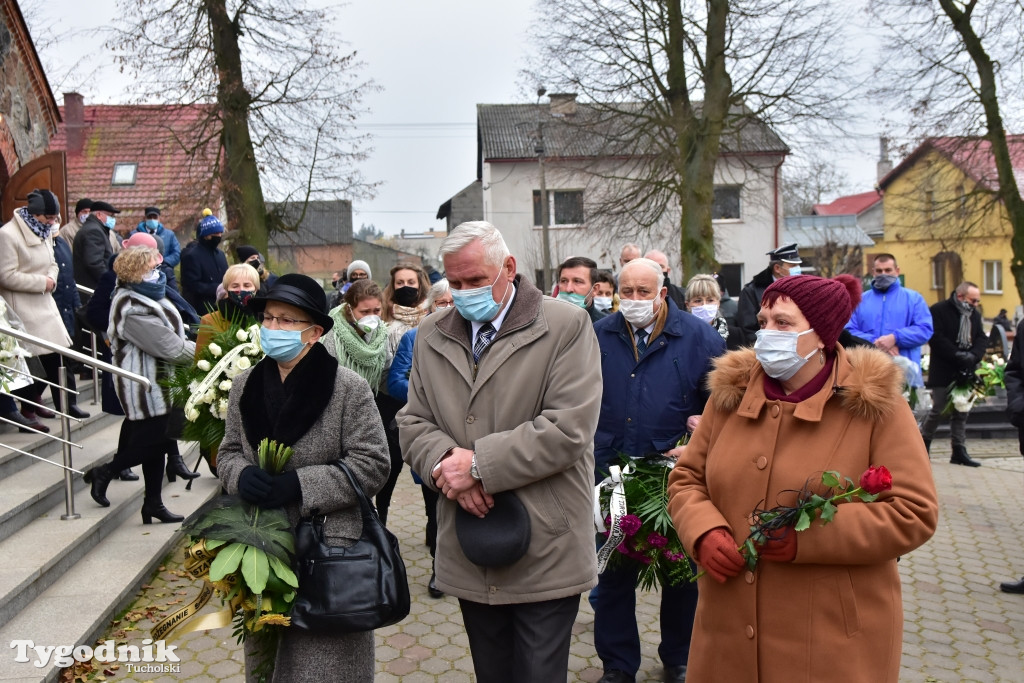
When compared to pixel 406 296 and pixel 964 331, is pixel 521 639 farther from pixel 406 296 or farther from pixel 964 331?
pixel 964 331

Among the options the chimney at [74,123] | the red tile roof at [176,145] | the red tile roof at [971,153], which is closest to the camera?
the red tile roof at [176,145]

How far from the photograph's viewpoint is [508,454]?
3.19 metres

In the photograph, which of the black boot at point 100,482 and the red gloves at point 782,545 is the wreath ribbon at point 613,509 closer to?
the red gloves at point 782,545

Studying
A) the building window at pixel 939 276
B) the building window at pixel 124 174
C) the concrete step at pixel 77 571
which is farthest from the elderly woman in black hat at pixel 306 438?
the building window at pixel 939 276

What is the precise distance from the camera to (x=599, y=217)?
992 inches

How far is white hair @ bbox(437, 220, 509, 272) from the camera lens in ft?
11.2

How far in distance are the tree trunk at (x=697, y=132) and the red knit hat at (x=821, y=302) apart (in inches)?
768

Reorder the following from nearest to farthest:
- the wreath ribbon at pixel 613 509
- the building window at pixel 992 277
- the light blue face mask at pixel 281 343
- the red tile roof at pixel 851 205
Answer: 1. the light blue face mask at pixel 281 343
2. the wreath ribbon at pixel 613 509
3. the building window at pixel 992 277
4. the red tile roof at pixel 851 205

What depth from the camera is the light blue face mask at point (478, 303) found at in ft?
11.2

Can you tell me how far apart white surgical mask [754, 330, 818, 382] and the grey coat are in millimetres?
1500

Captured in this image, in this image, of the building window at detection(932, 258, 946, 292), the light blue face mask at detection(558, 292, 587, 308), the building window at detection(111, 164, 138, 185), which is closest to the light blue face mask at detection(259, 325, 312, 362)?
the light blue face mask at detection(558, 292, 587, 308)

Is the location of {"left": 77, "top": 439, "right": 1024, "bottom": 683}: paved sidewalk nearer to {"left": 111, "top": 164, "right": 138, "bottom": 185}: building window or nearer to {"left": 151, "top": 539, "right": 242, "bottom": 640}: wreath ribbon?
{"left": 151, "top": 539, "right": 242, "bottom": 640}: wreath ribbon

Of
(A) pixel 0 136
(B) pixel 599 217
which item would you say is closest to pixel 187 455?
(A) pixel 0 136

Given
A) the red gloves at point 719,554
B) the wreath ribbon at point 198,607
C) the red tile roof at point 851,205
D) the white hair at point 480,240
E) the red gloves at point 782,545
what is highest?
the red tile roof at point 851,205
